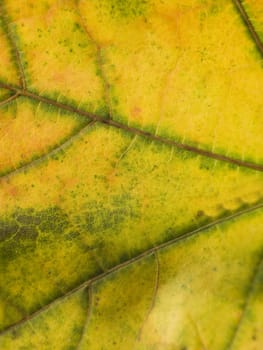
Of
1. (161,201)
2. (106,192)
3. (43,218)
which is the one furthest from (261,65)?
(43,218)

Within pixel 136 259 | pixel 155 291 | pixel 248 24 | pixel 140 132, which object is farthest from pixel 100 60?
pixel 155 291

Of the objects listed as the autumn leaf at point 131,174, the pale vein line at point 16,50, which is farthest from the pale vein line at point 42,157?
the pale vein line at point 16,50

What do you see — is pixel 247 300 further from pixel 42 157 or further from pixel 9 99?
pixel 9 99

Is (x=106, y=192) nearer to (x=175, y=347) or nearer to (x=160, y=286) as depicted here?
(x=160, y=286)

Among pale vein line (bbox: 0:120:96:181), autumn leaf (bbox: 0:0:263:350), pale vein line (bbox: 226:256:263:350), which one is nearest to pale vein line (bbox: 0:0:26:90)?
autumn leaf (bbox: 0:0:263:350)

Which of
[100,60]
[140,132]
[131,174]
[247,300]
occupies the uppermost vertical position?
[100,60]

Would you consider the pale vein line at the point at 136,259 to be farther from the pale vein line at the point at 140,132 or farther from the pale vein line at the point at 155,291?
the pale vein line at the point at 140,132

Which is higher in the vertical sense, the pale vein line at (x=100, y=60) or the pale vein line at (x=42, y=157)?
the pale vein line at (x=100, y=60)

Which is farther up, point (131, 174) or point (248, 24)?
point (248, 24)

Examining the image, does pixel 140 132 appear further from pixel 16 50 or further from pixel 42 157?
pixel 16 50
